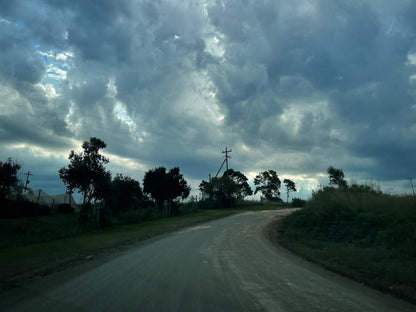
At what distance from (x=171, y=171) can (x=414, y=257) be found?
47.0 m

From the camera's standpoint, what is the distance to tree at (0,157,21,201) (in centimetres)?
2226

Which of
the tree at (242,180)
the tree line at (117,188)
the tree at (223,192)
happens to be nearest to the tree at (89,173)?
the tree line at (117,188)

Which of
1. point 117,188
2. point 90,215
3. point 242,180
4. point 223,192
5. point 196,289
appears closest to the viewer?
point 196,289

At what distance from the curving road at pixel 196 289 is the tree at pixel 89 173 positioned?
21.9 metres

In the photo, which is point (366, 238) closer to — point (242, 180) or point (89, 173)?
point (89, 173)

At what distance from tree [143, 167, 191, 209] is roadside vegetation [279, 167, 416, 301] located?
34.5 m

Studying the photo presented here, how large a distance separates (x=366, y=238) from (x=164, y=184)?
42145 mm

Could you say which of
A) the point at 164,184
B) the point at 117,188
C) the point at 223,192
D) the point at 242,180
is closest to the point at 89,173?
the point at 117,188

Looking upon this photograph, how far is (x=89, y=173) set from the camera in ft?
97.9

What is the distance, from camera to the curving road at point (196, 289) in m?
4.95

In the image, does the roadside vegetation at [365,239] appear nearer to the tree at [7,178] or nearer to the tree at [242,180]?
the tree at [7,178]

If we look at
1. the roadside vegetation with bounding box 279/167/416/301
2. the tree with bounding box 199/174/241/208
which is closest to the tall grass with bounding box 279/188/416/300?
the roadside vegetation with bounding box 279/167/416/301

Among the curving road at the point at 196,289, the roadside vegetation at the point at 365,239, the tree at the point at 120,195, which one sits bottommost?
the curving road at the point at 196,289

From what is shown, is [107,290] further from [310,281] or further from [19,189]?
[19,189]
